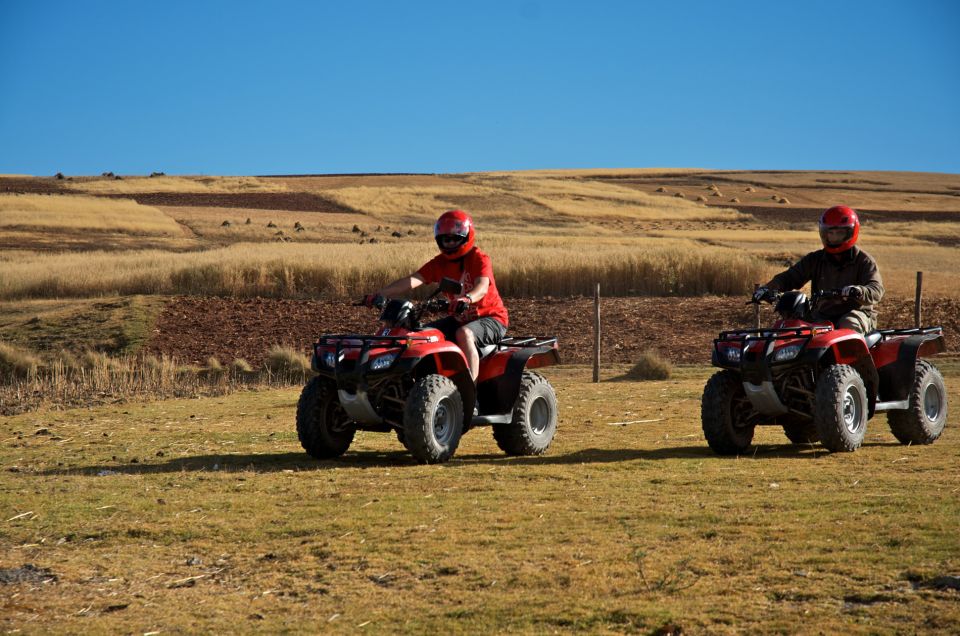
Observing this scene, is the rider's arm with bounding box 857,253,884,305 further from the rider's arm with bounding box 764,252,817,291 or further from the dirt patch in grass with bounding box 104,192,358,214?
the dirt patch in grass with bounding box 104,192,358,214

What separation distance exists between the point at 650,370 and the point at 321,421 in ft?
45.6

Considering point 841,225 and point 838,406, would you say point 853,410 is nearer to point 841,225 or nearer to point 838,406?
point 838,406

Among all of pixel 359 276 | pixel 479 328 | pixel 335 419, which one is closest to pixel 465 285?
pixel 479 328

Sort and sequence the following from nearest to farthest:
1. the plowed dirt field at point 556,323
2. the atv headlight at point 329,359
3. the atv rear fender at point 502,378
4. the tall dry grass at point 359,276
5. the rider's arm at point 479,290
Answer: the atv headlight at point 329,359
the rider's arm at point 479,290
the atv rear fender at point 502,378
the plowed dirt field at point 556,323
the tall dry grass at point 359,276

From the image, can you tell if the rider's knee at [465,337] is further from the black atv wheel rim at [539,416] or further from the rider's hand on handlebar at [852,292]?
the rider's hand on handlebar at [852,292]

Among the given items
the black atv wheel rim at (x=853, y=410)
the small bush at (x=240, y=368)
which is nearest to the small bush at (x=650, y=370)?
the small bush at (x=240, y=368)

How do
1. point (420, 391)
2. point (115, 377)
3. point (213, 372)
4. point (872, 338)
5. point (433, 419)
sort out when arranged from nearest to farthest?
1. point (420, 391)
2. point (433, 419)
3. point (872, 338)
4. point (115, 377)
5. point (213, 372)

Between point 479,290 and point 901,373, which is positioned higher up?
point 479,290

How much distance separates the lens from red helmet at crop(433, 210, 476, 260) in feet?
39.2

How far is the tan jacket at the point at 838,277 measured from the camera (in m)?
12.3

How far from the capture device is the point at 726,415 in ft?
39.3

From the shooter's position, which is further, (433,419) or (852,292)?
(852,292)

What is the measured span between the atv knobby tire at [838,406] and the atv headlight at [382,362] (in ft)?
13.1

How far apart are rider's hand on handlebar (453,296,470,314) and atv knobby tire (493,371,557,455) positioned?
3.92ft
